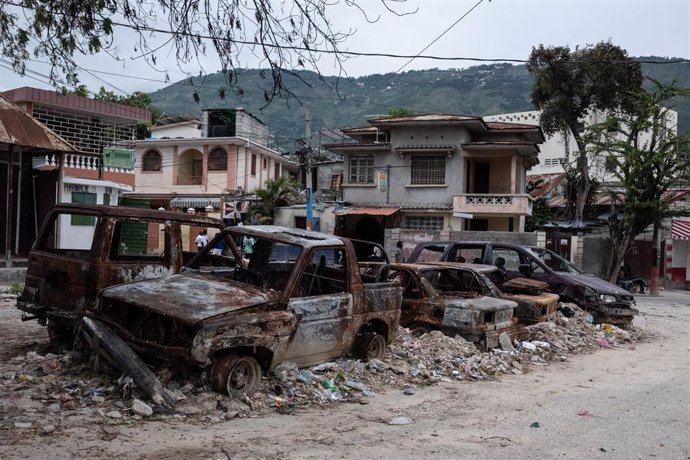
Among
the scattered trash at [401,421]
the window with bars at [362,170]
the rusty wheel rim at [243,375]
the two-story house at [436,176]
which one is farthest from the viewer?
the window with bars at [362,170]

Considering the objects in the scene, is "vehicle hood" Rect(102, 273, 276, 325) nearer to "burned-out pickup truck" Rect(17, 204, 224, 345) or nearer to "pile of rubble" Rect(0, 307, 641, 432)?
"pile of rubble" Rect(0, 307, 641, 432)

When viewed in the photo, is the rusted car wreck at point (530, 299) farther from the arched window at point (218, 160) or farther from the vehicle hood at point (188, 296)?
the arched window at point (218, 160)

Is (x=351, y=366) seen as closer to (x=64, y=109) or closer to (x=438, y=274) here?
(x=438, y=274)

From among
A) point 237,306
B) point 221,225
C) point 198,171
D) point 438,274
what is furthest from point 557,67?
A: point 237,306

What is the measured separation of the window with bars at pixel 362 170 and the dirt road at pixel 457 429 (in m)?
25.5

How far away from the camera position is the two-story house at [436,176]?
104ft

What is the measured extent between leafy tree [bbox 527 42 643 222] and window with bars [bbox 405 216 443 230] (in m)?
6.89

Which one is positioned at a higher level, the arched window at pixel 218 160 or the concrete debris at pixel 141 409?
the arched window at pixel 218 160

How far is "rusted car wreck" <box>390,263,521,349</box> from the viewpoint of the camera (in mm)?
9711

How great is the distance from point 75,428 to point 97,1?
4250 millimetres

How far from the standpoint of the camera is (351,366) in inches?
307

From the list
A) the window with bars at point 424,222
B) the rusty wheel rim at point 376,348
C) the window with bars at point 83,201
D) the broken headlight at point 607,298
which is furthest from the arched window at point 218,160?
the rusty wheel rim at point 376,348

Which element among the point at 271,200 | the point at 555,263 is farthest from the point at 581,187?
the point at 555,263

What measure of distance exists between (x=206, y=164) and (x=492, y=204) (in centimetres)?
1808
